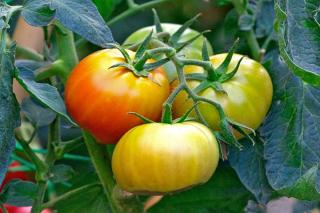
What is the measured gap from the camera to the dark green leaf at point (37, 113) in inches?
36.4

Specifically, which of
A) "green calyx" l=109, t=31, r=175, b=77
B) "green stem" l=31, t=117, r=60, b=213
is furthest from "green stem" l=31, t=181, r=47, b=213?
"green calyx" l=109, t=31, r=175, b=77

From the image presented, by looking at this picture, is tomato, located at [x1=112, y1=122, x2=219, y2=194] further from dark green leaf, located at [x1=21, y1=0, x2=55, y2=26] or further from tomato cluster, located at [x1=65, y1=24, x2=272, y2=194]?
dark green leaf, located at [x1=21, y1=0, x2=55, y2=26]

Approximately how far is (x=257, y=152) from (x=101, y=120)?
20cm

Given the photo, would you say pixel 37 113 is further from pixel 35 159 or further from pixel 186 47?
pixel 186 47

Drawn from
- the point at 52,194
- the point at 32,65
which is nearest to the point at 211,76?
the point at 32,65

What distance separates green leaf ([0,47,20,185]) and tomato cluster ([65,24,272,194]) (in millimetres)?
87

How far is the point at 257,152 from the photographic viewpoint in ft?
2.67

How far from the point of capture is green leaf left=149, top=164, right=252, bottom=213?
941 mm

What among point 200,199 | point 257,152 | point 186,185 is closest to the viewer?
point 186,185

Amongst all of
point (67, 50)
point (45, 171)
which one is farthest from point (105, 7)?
point (45, 171)

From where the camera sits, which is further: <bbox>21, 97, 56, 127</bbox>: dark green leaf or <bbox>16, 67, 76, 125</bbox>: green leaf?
<bbox>21, 97, 56, 127</bbox>: dark green leaf

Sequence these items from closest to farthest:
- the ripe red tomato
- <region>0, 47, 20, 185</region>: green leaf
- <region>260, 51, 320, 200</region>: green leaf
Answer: <region>0, 47, 20, 185</region>: green leaf
<region>260, 51, 320, 200</region>: green leaf
the ripe red tomato

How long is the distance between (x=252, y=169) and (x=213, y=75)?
5.4 inches

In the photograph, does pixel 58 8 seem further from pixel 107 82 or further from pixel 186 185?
pixel 186 185
